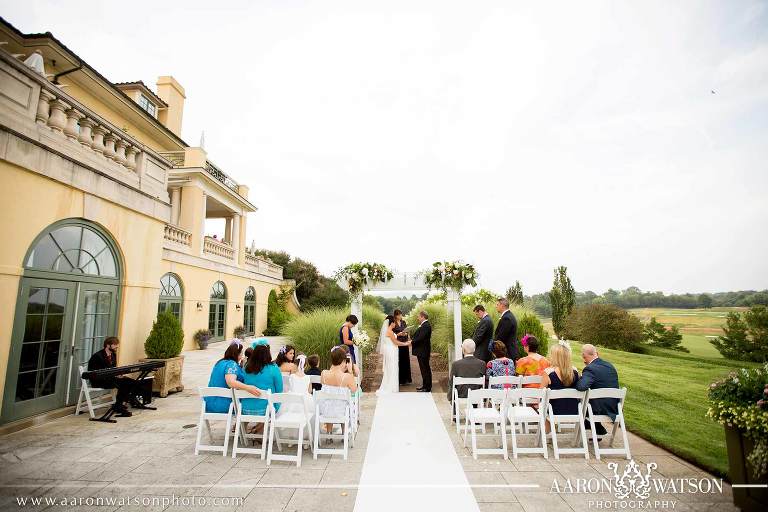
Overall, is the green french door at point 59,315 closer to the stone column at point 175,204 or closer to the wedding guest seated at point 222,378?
the wedding guest seated at point 222,378

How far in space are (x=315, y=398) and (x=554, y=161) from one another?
43.5 ft

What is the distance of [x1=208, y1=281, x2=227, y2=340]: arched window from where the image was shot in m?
16.5

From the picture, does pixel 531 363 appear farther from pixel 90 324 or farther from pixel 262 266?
pixel 262 266

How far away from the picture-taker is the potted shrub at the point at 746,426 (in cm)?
255

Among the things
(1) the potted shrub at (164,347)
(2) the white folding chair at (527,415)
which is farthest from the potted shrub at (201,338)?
(2) the white folding chair at (527,415)

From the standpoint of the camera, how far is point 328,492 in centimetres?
313

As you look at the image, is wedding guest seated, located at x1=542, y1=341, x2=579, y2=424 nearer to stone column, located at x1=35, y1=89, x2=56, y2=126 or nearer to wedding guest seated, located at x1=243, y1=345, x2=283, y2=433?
wedding guest seated, located at x1=243, y1=345, x2=283, y2=433

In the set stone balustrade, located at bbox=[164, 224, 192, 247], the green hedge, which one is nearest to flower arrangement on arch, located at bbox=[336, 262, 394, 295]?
the green hedge

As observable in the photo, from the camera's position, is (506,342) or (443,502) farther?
(506,342)

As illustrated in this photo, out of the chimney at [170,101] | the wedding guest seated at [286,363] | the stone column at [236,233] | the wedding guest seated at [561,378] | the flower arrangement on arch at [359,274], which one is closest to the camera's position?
the wedding guest seated at [561,378]

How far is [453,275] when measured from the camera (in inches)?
339

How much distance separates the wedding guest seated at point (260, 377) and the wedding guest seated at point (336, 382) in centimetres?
62

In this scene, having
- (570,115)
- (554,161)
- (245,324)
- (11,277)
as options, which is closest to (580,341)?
(554,161)

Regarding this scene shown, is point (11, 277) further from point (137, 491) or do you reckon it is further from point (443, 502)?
point (443, 502)
